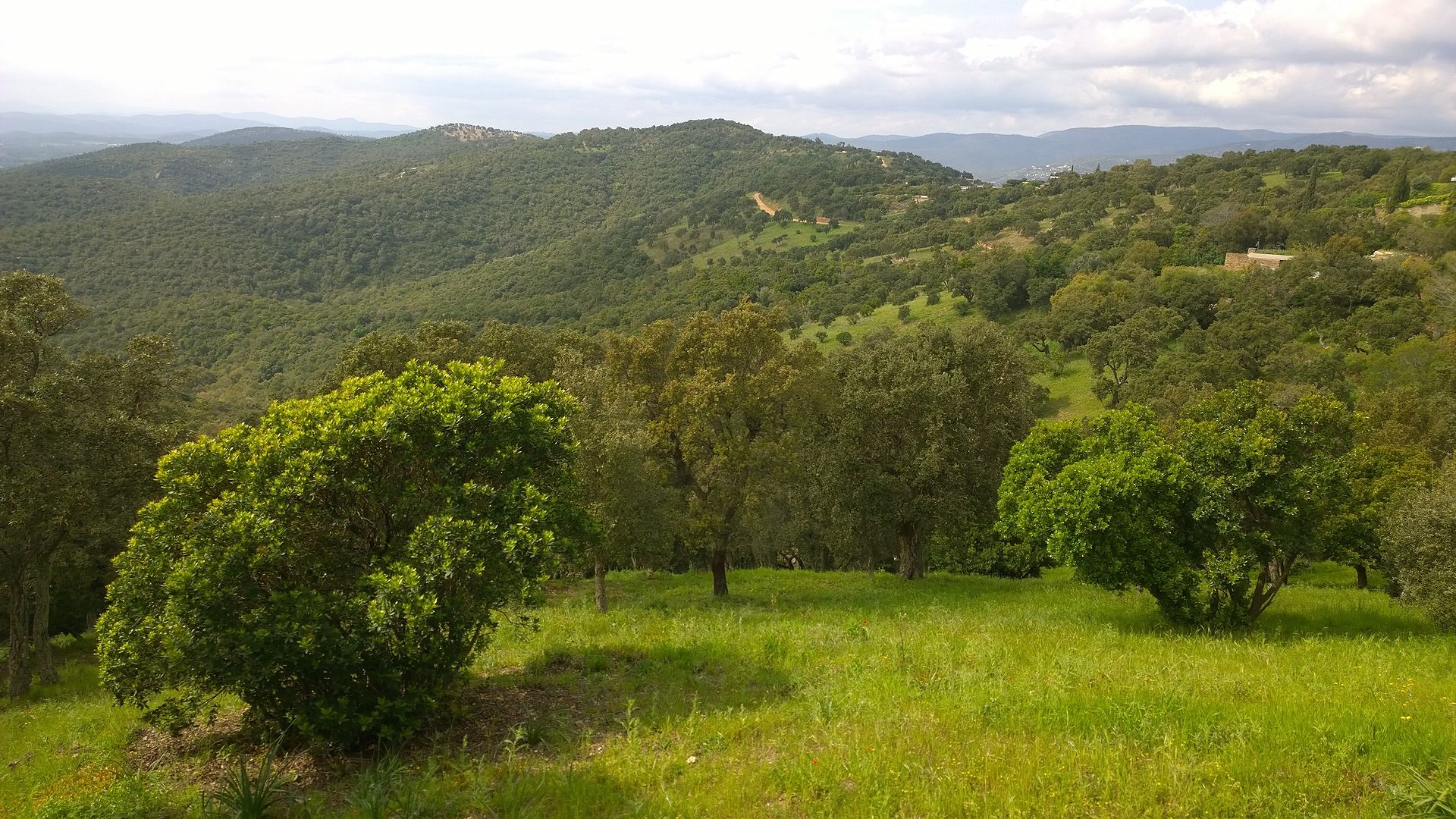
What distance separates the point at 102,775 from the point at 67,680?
13330 mm

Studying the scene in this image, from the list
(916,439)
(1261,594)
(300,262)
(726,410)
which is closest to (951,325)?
(916,439)

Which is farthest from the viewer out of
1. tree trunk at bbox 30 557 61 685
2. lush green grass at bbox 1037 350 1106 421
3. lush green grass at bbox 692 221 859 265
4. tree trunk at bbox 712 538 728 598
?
lush green grass at bbox 692 221 859 265

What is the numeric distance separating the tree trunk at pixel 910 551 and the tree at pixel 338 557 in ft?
59.6

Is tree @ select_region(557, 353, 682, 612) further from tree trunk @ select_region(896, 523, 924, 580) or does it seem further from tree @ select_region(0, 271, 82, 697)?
tree @ select_region(0, 271, 82, 697)

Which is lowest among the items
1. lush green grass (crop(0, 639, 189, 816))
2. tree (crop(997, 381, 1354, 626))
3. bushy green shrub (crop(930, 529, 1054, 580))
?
bushy green shrub (crop(930, 529, 1054, 580))

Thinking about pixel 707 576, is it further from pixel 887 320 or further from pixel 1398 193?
pixel 1398 193

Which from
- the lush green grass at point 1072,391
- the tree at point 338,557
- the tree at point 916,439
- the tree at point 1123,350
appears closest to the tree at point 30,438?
the tree at point 338,557

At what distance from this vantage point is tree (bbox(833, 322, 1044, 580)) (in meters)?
23.7

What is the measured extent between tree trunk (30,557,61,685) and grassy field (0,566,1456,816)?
2851 millimetres

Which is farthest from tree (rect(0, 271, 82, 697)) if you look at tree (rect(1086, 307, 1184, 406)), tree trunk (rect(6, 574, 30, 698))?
tree (rect(1086, 307, 1184, 406))

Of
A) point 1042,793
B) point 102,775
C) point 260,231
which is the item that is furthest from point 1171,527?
point 260,231

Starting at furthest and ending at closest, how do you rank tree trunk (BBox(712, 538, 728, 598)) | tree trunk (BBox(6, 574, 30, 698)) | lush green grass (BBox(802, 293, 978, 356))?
lush green grass (BBox(802, 293, 978, 356)), tree trunk (BBox(712, 538, 728, 598)), tree trunk (BBox(6, 574, 30, 698))

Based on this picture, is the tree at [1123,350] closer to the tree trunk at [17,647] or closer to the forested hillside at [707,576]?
the forested hillside at [707,576]

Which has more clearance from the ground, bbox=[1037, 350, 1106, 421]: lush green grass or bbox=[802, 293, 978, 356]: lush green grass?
bbox=[802, 293, 978, 356]: lush green grass
